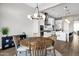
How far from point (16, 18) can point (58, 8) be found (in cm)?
89

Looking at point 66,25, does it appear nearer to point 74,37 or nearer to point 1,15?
point 74,37

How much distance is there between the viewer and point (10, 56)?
2.10 m

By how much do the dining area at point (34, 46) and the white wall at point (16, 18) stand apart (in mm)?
194

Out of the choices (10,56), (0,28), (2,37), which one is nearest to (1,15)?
(0,28)

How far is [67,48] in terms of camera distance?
2.42 m

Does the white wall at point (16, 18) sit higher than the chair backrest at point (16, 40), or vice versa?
the white wall at point (16, 18)

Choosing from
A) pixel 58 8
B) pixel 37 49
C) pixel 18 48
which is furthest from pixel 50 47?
pixel 58 8

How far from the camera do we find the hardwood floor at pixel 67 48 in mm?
2125

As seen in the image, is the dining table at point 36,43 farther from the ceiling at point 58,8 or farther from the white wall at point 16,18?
the ceiling at point 58,8

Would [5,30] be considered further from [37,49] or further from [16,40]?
[37,49]

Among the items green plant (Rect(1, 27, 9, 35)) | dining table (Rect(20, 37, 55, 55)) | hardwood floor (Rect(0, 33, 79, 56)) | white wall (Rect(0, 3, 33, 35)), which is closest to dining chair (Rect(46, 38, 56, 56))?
dining table (Rect(20, 37, 55, 55))

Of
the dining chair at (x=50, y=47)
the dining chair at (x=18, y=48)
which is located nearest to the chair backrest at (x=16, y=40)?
the dining chair at (x=18, y=48)

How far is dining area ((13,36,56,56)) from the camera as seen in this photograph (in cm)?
222

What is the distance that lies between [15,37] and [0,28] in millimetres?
352
